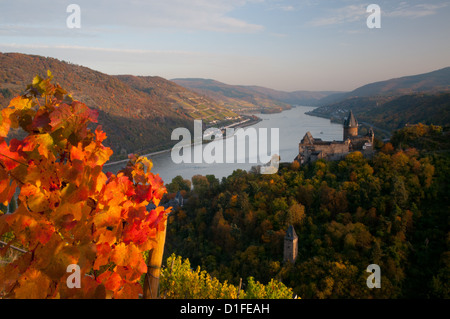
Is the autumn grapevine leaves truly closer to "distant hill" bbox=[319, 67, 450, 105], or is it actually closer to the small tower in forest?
the small tower in forest

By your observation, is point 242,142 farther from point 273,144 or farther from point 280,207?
point 280,207

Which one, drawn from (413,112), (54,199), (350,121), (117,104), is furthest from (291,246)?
(117,104)

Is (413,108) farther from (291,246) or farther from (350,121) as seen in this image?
(291,246)

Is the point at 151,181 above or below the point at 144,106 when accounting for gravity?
below

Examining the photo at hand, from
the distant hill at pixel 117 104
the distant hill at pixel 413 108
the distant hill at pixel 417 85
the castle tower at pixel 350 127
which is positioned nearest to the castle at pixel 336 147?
the castle tower at pixel 350 127
